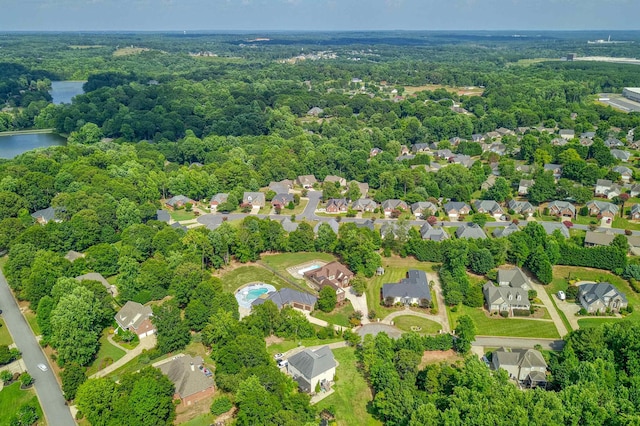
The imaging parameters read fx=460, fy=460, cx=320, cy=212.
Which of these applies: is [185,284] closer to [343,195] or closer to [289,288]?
[289,288]

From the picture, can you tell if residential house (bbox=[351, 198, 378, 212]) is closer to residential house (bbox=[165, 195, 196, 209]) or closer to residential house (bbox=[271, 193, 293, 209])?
residential house (bbox=[271, 193, 293, 209])

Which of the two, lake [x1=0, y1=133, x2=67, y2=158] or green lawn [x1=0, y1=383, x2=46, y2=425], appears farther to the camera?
lake [x1=0, y1=133, x2=67, y2=158]

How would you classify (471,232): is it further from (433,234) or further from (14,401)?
(14,401)

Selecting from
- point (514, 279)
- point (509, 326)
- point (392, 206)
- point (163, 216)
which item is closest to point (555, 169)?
point (392, 206)

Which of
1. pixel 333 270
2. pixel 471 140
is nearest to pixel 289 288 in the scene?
pixel 333 270

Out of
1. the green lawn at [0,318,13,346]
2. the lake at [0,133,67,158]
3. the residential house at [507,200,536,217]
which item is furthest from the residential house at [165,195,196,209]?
the lake at [0,133,67,158]
